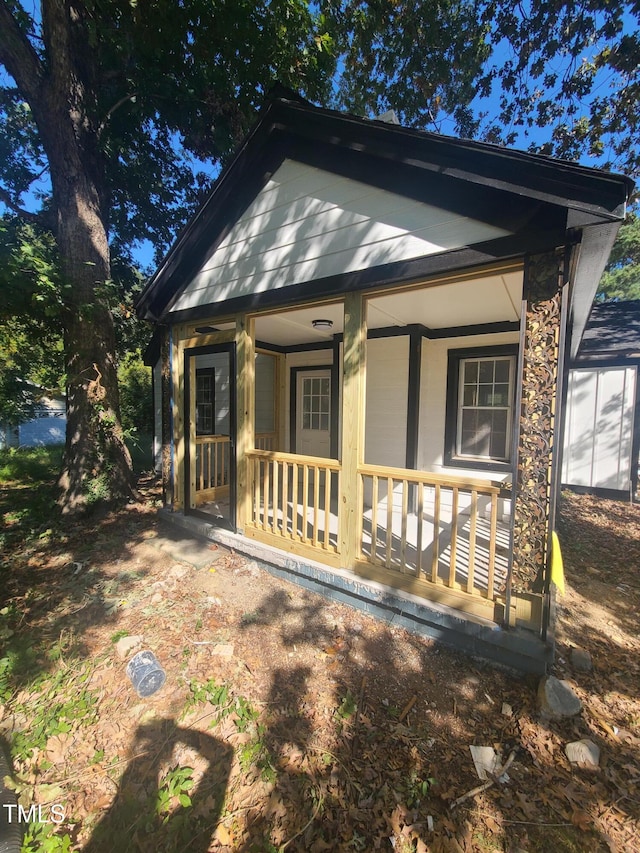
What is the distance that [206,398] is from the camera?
26.3 feet

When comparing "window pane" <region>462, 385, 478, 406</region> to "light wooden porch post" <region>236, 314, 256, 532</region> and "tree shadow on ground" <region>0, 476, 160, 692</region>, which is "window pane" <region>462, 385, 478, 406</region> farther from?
"tree shadow on ground" <region>0, 476, 160, 692</region>

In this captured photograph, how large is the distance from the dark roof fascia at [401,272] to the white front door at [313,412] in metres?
2.69

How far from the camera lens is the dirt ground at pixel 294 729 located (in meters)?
1.64

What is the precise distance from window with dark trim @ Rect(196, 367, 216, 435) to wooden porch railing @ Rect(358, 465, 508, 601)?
181 inches

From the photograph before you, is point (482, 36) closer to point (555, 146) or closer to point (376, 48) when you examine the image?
point (376, 48)

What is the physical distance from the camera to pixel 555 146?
841 centimetres

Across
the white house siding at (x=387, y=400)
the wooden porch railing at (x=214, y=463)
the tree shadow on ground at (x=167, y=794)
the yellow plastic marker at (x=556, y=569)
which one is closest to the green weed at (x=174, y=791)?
the tree shadow on ground at (x=167, y=794)

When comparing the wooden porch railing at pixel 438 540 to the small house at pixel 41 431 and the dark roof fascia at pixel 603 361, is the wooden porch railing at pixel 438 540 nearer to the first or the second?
the dark roof fascia at pixel 603 361

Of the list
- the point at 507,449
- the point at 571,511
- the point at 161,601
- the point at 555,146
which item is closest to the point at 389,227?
the point at 507,449

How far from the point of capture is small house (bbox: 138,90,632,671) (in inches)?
95.0

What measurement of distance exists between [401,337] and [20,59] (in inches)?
255

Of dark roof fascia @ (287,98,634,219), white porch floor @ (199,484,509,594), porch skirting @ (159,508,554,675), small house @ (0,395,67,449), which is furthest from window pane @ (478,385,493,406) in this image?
small house @ (0,395,67,449)

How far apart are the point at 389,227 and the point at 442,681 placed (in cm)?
363

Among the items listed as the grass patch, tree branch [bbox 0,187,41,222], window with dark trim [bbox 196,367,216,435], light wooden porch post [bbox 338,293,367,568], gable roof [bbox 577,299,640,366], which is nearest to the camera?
light wooden porch post [bbox 338,293,367,568]
